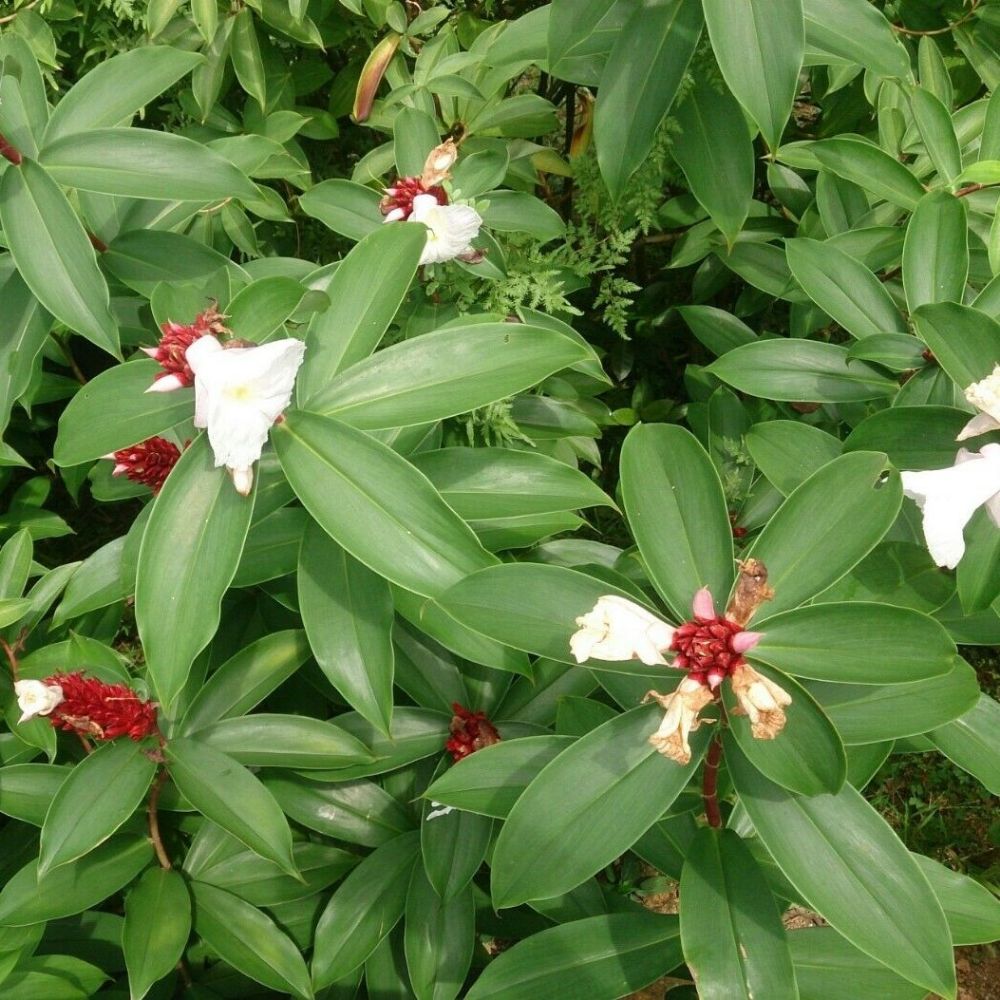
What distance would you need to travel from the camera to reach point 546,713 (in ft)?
4.97

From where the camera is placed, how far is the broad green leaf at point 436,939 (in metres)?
1.42

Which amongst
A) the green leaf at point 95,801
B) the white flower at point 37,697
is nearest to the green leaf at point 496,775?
the green leaf at point 95,801

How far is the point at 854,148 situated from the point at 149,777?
4.92ft

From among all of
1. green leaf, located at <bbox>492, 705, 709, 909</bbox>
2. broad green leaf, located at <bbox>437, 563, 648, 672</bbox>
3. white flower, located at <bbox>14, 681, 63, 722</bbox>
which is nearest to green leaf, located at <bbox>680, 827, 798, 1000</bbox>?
green leaf, located at <bbox>492, 705, 709, 909</bbox>

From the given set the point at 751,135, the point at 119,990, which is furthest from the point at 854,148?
the point at 119,990

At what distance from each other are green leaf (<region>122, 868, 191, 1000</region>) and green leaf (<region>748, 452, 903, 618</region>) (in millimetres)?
1036

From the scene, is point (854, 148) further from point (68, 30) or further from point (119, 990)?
point (119, 990)

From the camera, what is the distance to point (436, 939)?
1.44 meters

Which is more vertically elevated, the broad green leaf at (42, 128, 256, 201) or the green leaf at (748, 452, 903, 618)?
the broad green leaf at (42, 128, 256, 201)

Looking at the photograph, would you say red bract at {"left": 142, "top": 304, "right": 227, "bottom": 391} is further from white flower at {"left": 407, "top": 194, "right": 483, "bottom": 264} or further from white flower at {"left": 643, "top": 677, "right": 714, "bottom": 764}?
white flower at {"left": 643, "top": 677, "right": 714, "bottom": 764}

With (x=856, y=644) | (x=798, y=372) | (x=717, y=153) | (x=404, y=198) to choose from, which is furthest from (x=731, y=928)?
(x=717, y=153)

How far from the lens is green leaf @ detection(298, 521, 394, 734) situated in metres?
1.19

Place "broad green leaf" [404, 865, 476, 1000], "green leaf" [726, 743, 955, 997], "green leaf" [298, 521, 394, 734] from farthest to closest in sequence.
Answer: "broad green leaf" [404, 865, 476, 1000] < "green leaf" [298, 521, 394, 734] < "green leaf" [726, 743, 955, 997]

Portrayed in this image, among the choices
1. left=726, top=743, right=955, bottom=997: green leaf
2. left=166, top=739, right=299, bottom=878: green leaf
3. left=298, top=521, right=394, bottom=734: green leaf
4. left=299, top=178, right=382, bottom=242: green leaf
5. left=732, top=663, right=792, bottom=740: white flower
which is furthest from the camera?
left=299, top=178, right=382, bottom=242: green leaf
